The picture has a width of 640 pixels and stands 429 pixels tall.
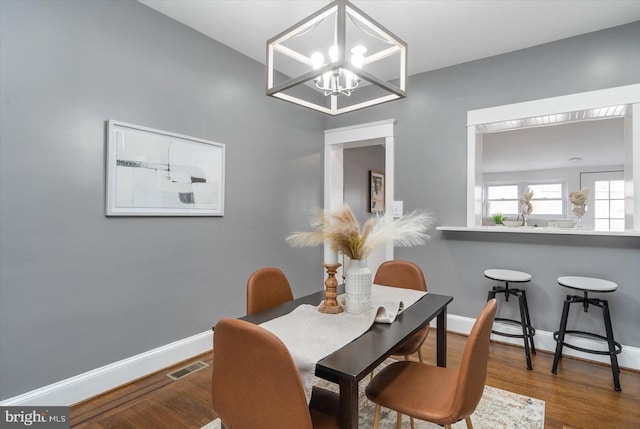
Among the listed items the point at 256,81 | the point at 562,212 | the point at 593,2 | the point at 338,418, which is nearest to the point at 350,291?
the point at 338,418

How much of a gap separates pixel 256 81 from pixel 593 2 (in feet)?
8.85

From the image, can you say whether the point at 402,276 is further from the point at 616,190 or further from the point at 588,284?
the point at 616,190

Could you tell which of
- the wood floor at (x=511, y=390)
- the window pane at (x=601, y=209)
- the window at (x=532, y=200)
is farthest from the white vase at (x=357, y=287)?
the window pane at (x=601, y=209)

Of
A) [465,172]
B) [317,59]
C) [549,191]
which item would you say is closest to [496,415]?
[465,172]

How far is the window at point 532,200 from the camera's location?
307 inches

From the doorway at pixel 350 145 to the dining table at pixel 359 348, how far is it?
1895mm

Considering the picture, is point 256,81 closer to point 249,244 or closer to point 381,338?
point 249,244

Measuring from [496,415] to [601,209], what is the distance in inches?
316

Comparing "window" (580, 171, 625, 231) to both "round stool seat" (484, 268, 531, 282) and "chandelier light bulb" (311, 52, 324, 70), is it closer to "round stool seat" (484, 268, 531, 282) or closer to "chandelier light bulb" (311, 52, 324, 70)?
"round stool seat" (484, 268, 531, 282)

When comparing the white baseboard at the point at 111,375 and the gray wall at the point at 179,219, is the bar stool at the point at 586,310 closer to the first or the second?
the gray wall at the point at 179,219

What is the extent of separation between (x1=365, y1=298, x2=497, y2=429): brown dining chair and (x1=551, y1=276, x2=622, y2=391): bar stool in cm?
152

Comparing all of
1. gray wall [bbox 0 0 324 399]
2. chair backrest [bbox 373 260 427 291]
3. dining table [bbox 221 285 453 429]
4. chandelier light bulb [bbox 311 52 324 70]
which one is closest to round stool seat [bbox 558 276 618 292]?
chair backrest [bbox 373 260 427 291]

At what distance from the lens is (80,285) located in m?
1.98

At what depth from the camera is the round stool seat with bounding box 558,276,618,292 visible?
2.26m
